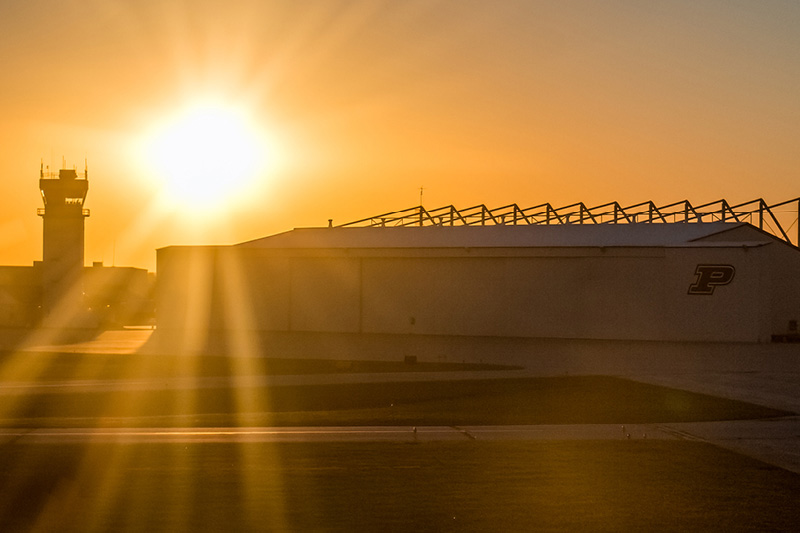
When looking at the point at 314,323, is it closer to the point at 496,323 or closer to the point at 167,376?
the point at 496,323

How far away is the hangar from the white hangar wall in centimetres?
7

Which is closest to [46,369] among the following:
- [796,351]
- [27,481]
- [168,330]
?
[168,330]

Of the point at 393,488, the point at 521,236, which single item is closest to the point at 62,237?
the point at 521,236

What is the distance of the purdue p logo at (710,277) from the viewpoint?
45.3m

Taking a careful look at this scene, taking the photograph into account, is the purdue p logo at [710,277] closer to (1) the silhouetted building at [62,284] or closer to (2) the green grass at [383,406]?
(2) the green grass at [383,406]

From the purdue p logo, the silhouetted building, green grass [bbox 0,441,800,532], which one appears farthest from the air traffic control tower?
green grass [bbox 0,441,800,532]

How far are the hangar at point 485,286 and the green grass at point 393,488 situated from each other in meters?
29.2

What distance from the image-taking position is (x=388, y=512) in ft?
41.6

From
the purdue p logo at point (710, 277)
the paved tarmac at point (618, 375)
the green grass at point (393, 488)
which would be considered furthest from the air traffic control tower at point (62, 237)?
the green grass at point (393, 488)

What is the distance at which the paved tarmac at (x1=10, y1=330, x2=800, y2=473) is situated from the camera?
19.0m

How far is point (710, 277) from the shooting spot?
149ft

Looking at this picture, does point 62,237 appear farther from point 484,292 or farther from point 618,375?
point 618,375

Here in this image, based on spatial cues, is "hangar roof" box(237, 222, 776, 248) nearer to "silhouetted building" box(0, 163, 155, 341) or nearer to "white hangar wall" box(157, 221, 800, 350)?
"white hangar wall" box(157, 221, 800, 350)

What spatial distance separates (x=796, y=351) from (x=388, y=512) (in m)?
35.1
